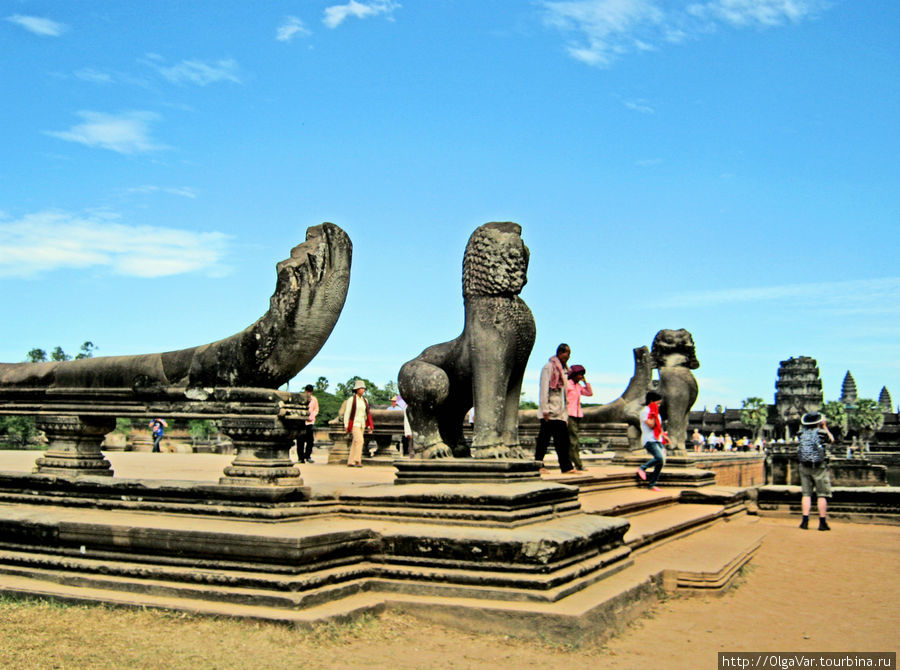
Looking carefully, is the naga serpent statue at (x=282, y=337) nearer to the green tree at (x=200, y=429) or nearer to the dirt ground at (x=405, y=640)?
the dirt ground at (x=405, y=640)

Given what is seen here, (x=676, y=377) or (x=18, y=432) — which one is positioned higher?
(x=676, y=377)

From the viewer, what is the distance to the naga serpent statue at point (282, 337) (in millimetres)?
5645

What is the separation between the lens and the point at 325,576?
4.72 m

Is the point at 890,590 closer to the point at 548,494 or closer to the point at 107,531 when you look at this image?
the point at 548,494

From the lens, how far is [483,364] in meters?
6.46

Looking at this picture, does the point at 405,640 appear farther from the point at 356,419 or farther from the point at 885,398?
the point at 885,398

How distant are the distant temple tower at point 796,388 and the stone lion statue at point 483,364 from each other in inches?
2326

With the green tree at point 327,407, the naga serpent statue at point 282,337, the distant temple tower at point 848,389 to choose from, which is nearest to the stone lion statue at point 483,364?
the naga serpent statue at point 282,337

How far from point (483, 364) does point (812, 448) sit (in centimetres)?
714

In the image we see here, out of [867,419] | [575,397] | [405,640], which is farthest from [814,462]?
[867,419]

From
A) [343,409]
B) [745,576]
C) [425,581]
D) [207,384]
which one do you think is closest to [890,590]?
[745,576]

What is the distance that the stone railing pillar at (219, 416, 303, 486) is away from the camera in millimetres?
5527

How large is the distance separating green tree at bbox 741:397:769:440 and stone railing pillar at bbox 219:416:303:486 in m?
79.5

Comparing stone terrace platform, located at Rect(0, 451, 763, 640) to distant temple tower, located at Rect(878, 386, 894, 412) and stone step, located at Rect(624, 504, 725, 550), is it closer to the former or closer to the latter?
stone step, located at Rect(624, 504, 725, 550)
